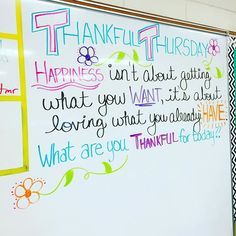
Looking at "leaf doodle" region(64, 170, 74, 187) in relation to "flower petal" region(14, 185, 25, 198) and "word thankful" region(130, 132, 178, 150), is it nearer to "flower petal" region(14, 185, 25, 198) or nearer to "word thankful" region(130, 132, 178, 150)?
"flower petal" region(14, 185, 25, 198)

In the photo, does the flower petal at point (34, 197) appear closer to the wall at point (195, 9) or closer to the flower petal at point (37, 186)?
the flower petal at point (37, 186)

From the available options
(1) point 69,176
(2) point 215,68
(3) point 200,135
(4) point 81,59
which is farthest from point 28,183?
(2) point 215,68

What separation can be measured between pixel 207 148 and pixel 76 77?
2.24 feet

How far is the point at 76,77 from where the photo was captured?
962mm

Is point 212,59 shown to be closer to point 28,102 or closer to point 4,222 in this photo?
point 28,102

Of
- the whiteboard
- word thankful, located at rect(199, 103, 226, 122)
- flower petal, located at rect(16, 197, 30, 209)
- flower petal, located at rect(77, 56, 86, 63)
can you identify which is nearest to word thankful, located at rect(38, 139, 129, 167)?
the whiteboard

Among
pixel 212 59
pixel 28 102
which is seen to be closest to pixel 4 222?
pixel 28 102

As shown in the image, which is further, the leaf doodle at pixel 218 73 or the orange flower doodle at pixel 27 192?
the leaf doodle at pixel 218 73

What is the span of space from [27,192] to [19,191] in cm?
2

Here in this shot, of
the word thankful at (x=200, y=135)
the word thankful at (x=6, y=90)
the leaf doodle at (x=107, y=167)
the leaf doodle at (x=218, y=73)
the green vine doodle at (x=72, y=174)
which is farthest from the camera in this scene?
the leaf doodle at (x=218, y=73)

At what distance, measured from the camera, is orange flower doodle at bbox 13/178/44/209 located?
85 cm

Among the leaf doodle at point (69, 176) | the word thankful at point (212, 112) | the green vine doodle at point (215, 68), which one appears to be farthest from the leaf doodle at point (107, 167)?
the green vine doodle at point (215, 68)

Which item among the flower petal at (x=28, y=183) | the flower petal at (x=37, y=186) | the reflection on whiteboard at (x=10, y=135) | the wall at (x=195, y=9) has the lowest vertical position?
the flower petal at (x=37, y=186)

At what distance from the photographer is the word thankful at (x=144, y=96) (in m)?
1.10
